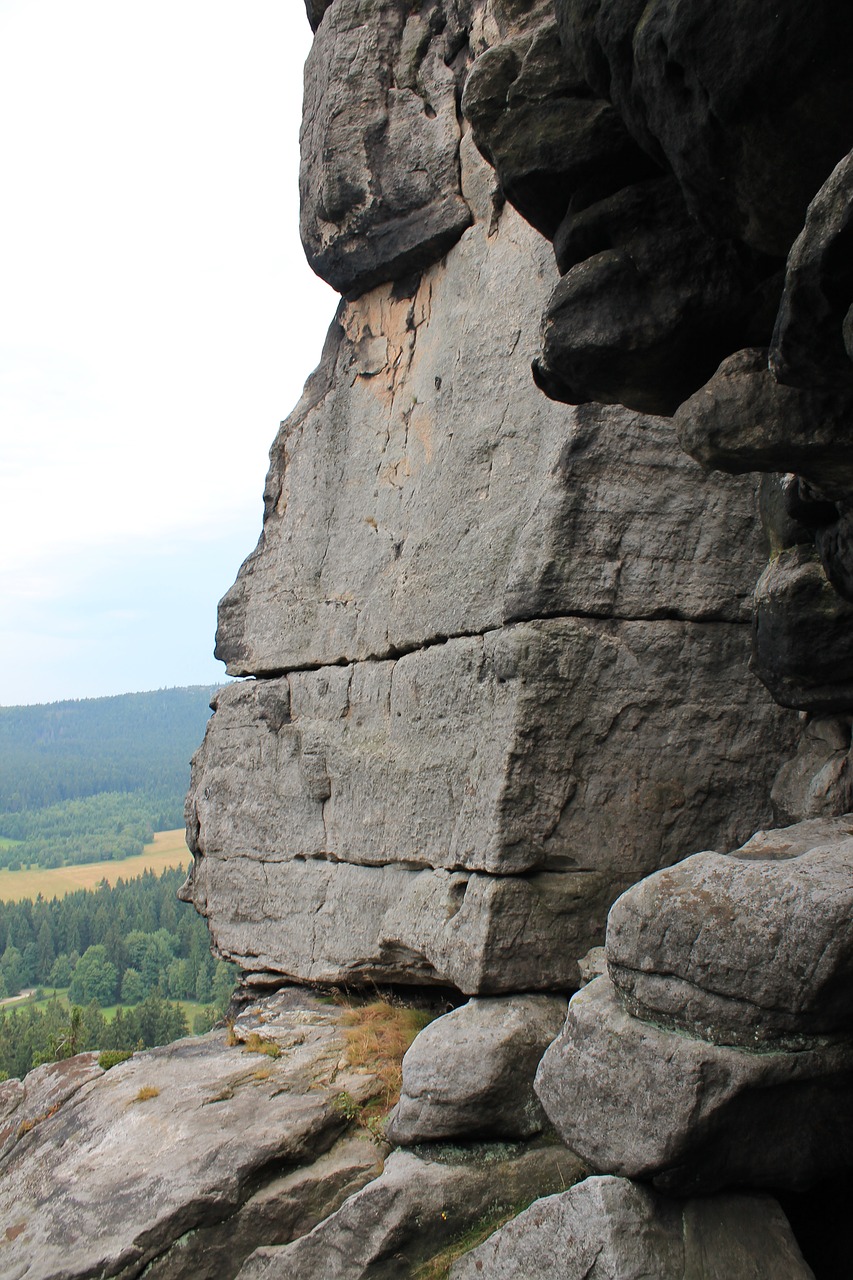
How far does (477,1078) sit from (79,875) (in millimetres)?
146044

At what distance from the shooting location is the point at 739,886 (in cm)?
510

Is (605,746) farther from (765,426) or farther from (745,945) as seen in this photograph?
(765,426)

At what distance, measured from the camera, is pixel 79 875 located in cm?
14212

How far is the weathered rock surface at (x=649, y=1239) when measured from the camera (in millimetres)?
4906

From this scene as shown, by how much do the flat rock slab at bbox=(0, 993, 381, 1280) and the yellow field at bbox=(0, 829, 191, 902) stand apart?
124 m

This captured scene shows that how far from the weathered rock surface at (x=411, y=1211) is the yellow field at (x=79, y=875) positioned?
12680 cm

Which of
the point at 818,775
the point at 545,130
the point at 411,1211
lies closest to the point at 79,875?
the point at 411,1211

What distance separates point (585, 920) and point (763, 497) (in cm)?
309

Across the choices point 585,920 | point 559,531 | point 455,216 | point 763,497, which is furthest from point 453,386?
point 585,920

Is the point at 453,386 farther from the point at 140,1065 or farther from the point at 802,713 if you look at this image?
the point at 140,1065

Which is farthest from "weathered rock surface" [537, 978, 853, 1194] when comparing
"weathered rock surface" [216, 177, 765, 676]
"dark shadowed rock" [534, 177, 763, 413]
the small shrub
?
the small shrub

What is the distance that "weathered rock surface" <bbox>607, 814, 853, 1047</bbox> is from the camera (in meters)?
4.82

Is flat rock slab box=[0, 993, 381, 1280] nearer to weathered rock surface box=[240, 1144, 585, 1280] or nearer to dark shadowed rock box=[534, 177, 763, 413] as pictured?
weathered rock surface box=[240, 1144, 585, 1280]

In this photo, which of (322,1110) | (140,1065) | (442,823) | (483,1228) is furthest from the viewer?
(140,1065)
